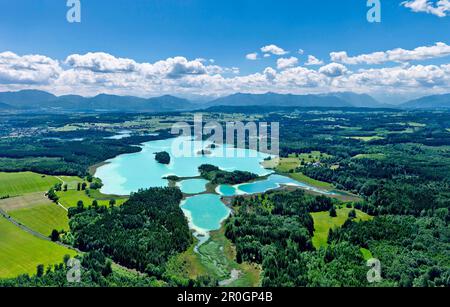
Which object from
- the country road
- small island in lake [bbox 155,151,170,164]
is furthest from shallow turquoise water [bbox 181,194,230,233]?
small island in lake [bbox 155,151,170,164]

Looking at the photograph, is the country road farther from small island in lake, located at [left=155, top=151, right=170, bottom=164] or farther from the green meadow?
small island in lake, located at [left=155, top=151, right=170, bottom=164]

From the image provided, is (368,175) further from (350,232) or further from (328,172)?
(350,232)

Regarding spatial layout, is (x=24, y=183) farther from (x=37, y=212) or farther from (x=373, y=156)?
(x=373, y=156)

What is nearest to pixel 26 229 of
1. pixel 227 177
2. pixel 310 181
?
pixel 227 177

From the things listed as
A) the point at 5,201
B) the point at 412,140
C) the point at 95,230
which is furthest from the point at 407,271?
the point at 412,140

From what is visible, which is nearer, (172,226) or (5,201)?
(172,226)
